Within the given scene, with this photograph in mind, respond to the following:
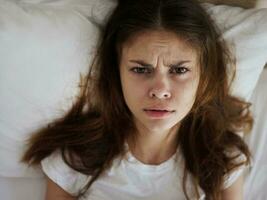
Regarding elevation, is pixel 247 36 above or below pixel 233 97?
above

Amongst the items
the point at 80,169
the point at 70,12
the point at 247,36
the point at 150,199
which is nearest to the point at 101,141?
the point at 80,169

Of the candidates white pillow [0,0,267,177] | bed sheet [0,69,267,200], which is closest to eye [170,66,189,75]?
white pillow [0,0,267,177]

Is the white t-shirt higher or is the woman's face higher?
the woman's face

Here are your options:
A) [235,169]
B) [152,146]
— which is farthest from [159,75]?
[235,169]

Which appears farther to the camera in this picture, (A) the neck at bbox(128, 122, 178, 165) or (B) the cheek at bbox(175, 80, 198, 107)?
(A) the neck at bbox(128, 122, 178, 165)

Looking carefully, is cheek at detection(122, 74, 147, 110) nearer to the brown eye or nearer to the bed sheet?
the brown eye

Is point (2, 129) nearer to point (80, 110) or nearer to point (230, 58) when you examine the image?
point (80, 110)

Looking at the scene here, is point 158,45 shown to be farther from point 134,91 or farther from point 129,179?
point 129,179

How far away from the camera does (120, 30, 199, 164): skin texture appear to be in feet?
2.97

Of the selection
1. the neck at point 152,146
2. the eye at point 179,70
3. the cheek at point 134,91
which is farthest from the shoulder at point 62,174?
the eye at point 179,70

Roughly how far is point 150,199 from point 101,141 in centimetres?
19

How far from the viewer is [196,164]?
1095mm

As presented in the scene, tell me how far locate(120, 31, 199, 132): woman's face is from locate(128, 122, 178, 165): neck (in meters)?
0.16

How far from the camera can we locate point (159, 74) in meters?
0.91
